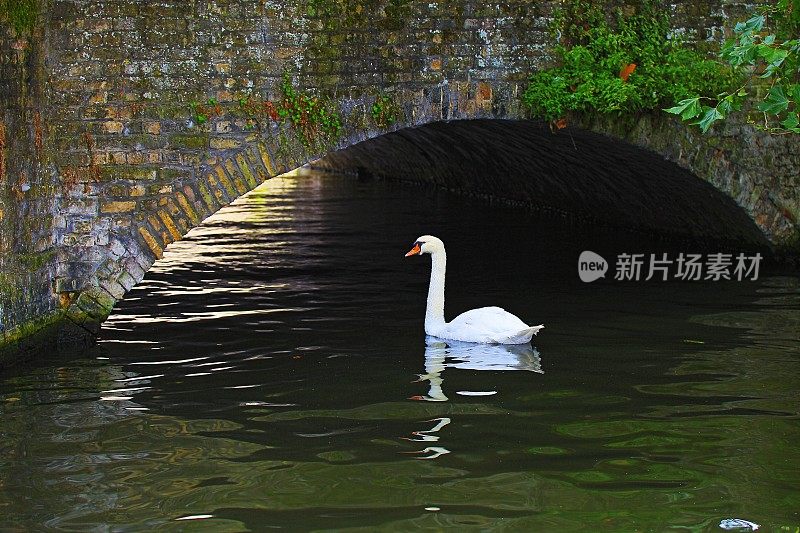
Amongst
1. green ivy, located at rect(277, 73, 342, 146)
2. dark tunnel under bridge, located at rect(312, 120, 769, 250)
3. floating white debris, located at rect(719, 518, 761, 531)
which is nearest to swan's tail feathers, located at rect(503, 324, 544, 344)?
green ivy, located at rect(277, 73, 342, 146)

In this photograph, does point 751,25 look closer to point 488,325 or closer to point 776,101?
point 776,101

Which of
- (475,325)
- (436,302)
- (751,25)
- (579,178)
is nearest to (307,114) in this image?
(436,302)

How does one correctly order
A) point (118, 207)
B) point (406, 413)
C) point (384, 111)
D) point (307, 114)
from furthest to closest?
point (384, 111)
point (307, 114)
point (118, 207)
point (406, 413)

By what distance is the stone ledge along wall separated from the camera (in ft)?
29.6

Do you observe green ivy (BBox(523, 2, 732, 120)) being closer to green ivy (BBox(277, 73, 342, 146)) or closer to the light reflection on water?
green ivy (BBox(277, 73, 342, 146))

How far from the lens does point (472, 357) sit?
9062mm

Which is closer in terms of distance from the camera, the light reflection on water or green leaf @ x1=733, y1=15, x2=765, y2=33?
the light reflection on water

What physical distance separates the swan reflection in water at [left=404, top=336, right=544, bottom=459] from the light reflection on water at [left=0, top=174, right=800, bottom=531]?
0.10 feet

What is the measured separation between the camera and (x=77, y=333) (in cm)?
945

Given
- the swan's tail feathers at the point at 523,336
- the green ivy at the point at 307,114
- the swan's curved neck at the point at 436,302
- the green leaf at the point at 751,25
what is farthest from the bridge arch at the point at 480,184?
the green leaf at the point at 751,25

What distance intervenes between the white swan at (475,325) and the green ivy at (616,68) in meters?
1.82

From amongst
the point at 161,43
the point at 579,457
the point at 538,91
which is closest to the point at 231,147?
the point at 161,43

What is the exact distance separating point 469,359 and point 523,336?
19.8 inches

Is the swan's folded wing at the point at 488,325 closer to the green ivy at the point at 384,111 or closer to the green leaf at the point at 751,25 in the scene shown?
the green ivy at the point at 384,111
